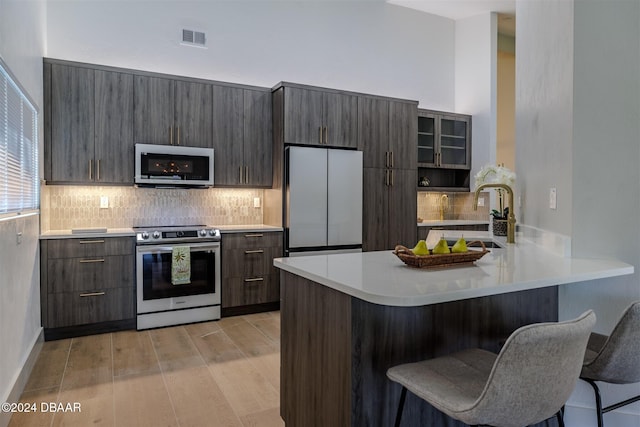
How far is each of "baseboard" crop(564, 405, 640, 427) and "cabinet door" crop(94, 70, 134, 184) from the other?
386 cm

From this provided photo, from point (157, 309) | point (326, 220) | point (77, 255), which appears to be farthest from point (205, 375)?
point (326, 220)

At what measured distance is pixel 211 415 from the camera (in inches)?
90.4

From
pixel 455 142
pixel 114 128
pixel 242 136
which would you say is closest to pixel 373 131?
pixel 242 136

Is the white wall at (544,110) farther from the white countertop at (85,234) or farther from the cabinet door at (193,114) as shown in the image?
the white countertop at (85,234)

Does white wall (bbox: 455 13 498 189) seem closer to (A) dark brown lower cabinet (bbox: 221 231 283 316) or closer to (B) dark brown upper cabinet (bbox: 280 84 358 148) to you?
(B) dark brown upper cabinet (bbox: 280 84 358 148)

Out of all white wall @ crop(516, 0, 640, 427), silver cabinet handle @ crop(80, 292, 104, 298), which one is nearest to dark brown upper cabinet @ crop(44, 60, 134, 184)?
silver cabinet handle @ crop(80, 292, 104, 298)

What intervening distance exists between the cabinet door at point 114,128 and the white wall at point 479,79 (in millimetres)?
4606

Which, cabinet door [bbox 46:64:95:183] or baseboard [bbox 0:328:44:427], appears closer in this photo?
baseboard [bbox 0:328:44:427]

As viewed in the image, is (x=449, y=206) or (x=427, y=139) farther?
(x=449, y=206)

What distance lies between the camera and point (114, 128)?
12.9 feet

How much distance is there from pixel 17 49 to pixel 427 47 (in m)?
5.16

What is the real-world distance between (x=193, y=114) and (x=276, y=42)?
1.53m

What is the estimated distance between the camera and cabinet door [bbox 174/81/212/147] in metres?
4.19

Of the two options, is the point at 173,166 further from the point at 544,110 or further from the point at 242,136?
the point at 544,110
